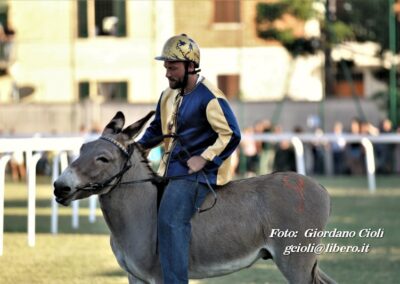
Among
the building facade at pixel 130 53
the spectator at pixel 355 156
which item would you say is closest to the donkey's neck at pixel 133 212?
the spectator at pixel 355 156

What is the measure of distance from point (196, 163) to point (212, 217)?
0.43 metres

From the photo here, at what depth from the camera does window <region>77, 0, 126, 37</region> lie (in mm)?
41812

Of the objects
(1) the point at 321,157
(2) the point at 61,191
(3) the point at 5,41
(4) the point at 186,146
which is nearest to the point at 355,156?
(1) the point at 321,157

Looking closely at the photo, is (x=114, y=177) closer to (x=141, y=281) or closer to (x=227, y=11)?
(x=141, y=281)

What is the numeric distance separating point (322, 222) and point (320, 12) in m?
31.6

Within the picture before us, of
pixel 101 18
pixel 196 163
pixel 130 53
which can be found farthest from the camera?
pixel 101 18

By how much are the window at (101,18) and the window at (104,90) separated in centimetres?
190

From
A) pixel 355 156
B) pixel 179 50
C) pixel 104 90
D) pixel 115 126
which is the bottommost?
pixel 355 156

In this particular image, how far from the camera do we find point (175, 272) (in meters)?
8.38

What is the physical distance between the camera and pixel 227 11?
137 ft

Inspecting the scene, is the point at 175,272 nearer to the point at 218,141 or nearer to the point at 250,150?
the point at 218,141

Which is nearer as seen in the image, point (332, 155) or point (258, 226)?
point (258, 226)

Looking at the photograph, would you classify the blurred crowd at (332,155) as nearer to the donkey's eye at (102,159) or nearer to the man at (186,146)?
the man at (186,146)

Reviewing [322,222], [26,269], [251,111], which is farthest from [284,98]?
[322,222]
